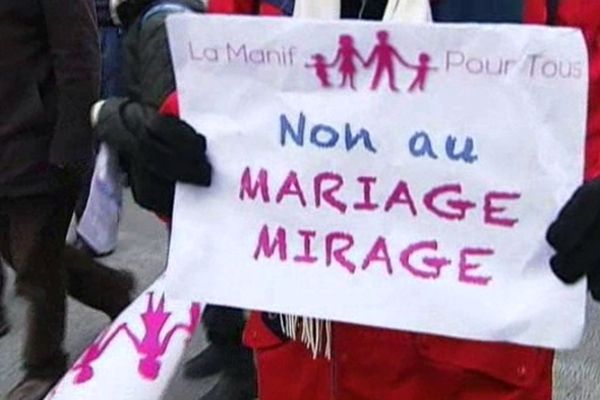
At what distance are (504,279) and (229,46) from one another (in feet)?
1.56

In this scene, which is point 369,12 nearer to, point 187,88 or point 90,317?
point 187,88

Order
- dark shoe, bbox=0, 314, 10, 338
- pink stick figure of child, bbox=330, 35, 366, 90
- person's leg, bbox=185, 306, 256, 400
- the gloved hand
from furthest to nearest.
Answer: dark shoe, bbox=0, 314, 10, 338 → person's leg, bbox=185, 306, 256, 400 → pink stick figure of child, bbox=330, 35, 366, 90 → the gloved hand

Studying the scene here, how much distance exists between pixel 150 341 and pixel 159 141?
424 millimetres

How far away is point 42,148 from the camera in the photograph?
3.66 metres

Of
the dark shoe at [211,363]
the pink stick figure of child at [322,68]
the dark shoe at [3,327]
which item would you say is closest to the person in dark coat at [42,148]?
the dark shoe at [211,363]

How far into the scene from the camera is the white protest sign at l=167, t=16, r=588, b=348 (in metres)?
1.70

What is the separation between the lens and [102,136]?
1971mm

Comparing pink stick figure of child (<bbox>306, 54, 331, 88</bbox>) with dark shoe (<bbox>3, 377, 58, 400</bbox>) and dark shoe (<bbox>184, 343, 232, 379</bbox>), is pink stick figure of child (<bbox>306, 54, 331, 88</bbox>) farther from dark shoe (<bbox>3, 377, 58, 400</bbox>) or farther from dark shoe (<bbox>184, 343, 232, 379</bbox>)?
dark shoe (<bbox>184, 343, 232, 379</bbox>)

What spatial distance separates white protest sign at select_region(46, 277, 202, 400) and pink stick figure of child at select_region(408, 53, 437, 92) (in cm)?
58

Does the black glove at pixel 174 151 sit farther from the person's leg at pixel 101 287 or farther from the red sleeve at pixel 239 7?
the person's leg at pixel 101 287

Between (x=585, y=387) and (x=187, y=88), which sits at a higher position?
(x=187, y=88)

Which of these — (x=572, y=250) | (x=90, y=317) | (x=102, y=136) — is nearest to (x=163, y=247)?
(x=90, y=317)

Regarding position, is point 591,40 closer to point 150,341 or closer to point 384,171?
point 384,171

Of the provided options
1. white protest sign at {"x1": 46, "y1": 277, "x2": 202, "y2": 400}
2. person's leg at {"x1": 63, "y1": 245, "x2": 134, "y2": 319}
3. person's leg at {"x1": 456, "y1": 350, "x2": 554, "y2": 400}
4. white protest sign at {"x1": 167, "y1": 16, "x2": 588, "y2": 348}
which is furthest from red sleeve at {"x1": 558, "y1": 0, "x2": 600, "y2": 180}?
person's leg at {"x1": 63, "y1": 245, "x2": 134, "y2": 319}
